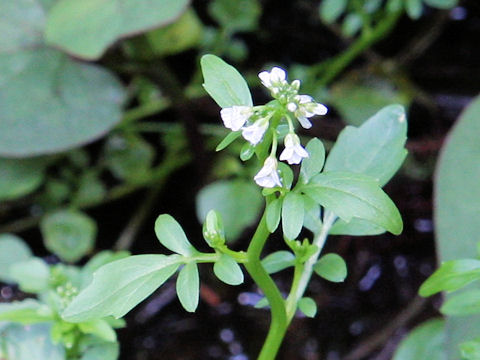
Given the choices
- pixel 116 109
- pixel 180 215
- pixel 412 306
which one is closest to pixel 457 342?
pixel 412 306

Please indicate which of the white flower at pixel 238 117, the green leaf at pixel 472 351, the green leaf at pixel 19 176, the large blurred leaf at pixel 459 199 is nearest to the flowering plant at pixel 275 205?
the white flower at pixel 238 117

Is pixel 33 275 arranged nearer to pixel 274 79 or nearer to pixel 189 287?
pixel 189 287

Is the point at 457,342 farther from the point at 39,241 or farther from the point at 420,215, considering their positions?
the point at 39,241

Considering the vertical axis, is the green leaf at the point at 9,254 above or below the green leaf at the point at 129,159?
above

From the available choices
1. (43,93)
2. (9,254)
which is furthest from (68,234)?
(43,93)

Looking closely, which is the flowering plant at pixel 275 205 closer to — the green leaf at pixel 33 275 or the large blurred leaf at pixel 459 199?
the green leaf at pixel 33 275

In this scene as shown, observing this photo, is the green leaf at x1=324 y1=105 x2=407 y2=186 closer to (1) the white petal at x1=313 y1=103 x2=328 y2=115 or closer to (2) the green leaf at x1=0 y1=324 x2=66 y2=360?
(1) the white petal at x1=313 y1=103 x2=328 y2=115
